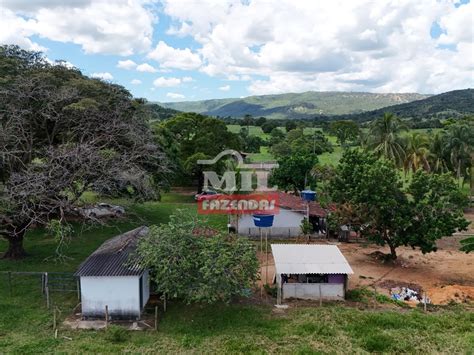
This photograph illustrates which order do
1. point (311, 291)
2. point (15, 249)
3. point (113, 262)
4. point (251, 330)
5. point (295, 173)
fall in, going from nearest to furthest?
point (251, 330) < point (113, 262) < point (311, 291) < point (15, 249) < point (295, 173)

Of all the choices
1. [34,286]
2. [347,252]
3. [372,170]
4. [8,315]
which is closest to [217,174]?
[347,252]

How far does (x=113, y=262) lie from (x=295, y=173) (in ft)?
68.8

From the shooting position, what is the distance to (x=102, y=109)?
1989cm

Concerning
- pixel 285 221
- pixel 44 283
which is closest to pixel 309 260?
pixel 285 221

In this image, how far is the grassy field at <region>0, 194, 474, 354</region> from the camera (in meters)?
11.6

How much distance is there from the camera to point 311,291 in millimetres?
15398

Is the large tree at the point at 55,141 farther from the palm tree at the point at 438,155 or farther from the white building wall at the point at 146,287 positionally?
the palm tree at the point at 438,155

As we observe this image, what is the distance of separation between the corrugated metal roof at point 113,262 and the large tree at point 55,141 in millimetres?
2512

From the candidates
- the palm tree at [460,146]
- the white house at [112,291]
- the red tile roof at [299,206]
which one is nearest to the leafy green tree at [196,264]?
the white house at [112,291]

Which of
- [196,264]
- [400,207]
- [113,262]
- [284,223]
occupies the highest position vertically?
[400,207]

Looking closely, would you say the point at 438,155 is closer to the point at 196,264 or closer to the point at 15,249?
the point at 196,264

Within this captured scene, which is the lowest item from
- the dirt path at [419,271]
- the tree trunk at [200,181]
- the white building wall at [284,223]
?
the dirt path at [419,271]

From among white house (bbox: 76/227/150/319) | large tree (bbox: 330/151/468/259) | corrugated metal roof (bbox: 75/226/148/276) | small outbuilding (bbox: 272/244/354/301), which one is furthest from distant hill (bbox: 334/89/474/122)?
white house (bbox: 76/227/150/319)

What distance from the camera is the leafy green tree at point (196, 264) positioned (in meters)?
12.8
